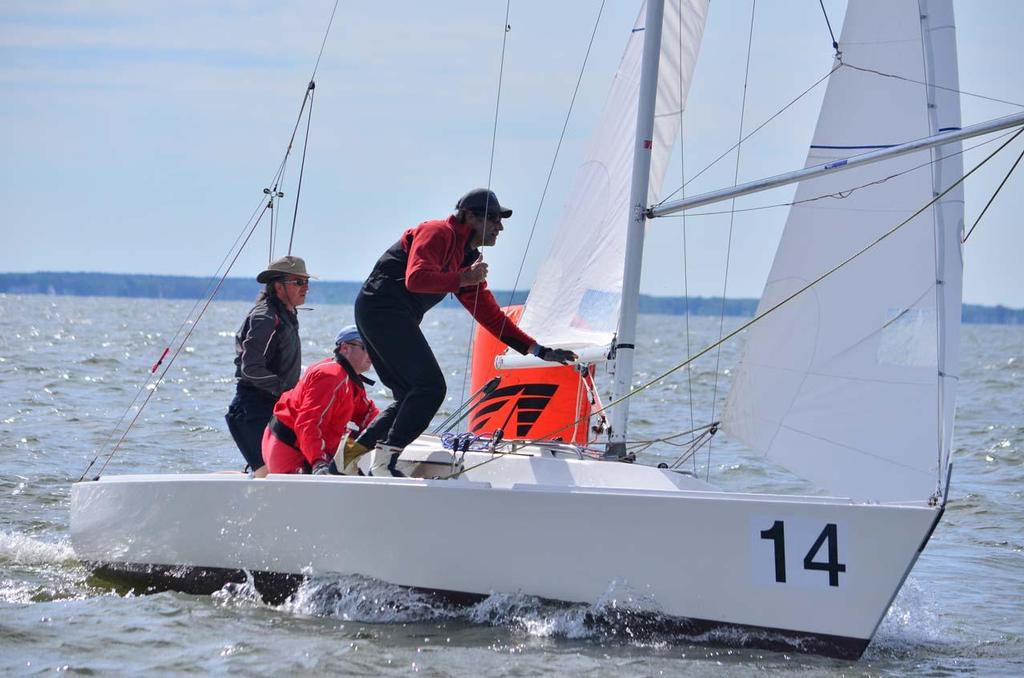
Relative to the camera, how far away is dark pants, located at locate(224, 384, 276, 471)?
238 inches

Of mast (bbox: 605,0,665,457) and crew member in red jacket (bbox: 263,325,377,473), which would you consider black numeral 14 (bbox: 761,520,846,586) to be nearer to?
mast (bbox: 605,0,665,457)

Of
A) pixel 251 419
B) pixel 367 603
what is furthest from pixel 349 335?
pixel 367 603

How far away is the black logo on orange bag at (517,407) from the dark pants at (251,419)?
188 cm

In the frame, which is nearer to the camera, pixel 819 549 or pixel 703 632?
pixel 819 549

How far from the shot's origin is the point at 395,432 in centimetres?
542

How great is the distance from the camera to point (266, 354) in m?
6.01

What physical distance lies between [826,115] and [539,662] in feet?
8.97

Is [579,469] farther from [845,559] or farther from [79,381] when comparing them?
[79,381]

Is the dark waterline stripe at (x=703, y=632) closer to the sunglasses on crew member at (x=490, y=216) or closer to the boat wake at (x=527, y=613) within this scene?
the boat wake at (x=527, y=613)

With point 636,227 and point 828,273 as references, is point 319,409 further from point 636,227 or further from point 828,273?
point 828,273

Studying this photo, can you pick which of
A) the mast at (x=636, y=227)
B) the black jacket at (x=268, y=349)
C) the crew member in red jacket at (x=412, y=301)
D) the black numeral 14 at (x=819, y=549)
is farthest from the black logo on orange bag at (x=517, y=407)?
the black numeral 14 at (x=819, y=549)

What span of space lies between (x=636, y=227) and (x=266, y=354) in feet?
5.73

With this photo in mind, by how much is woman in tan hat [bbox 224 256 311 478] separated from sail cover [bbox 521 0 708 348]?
4.74 ft

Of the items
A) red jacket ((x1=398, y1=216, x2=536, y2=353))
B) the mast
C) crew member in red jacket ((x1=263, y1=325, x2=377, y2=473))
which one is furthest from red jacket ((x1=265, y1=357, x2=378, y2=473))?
the mast
